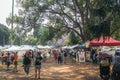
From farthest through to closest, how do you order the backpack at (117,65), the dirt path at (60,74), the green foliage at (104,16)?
the dirt path at (60,74) → the green foliage at (104,16) → the backpack at (117,65)

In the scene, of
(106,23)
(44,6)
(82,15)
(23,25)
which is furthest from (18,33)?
(106,23)

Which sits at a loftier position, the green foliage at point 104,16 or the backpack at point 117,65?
the green foliage at point 104,16

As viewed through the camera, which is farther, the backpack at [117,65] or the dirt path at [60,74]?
the dirt path at [60,74]

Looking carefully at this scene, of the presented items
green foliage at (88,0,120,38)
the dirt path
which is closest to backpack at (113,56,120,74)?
green foliage at (88,0,120,38)

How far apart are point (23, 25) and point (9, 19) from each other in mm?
2594

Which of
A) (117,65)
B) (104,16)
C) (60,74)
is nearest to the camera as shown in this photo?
(117,65)

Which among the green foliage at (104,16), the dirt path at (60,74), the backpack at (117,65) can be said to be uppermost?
the green foliage at (104,16)

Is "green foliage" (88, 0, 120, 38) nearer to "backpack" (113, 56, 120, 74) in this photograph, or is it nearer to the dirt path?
the dirt path

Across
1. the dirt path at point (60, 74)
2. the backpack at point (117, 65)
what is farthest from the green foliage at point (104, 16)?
the backpack at point (117, 65)

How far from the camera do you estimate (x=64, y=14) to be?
49.1m

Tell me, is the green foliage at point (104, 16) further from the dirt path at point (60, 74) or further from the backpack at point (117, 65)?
the backpack at point (117, 65)

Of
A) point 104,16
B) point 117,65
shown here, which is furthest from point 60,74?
point 117,65

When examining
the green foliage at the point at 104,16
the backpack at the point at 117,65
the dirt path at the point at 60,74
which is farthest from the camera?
the dirt path at the point at 60,74

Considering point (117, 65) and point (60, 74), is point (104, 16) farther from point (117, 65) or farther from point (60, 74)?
point (60, 74)
